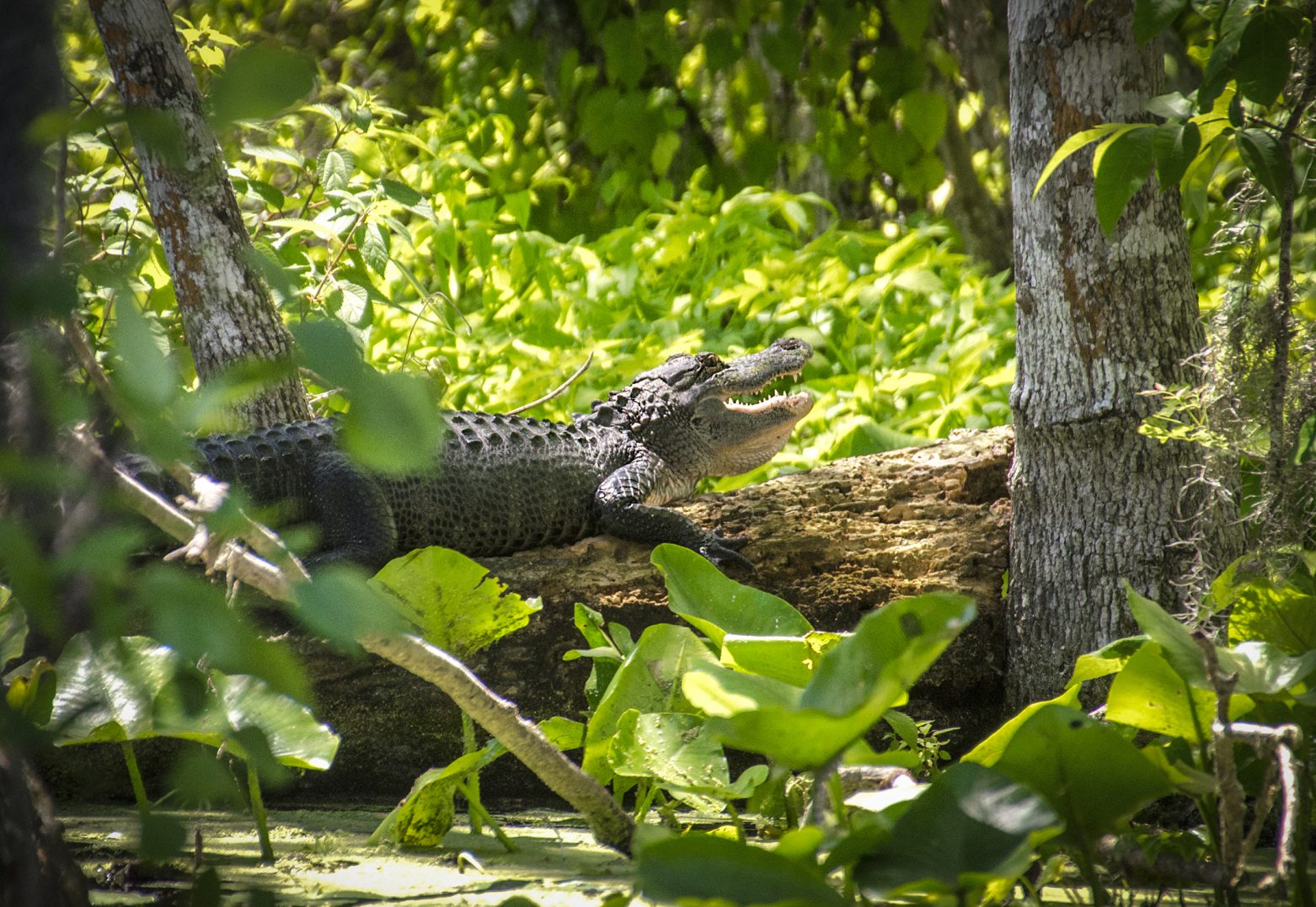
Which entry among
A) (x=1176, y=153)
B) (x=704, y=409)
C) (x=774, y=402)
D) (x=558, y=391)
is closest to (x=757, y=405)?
(x=774, y=402)

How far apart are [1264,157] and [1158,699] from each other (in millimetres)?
825

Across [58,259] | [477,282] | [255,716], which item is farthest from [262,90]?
[477,282]

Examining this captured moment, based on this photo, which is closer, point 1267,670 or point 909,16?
point 1267,670

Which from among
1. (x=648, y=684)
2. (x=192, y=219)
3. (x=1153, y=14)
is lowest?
(x=648, y=684)

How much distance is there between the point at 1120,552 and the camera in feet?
7.29

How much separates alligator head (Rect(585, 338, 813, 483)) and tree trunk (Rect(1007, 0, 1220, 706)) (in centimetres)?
135

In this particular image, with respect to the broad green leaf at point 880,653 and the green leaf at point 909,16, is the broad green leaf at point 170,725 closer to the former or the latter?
the broad green leaf at point 880,653

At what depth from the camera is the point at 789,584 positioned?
8.93 ft

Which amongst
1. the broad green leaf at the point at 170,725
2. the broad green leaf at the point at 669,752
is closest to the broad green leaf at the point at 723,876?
the broad green leaf at the point at 669,752

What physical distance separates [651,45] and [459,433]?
3809 mm

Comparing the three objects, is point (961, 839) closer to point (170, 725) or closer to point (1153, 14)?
point (170, 725)

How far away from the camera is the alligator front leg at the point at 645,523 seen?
2785mm

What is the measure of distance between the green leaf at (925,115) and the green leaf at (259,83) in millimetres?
5669

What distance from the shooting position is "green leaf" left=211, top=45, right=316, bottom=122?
64cm
